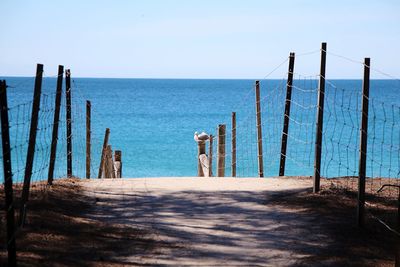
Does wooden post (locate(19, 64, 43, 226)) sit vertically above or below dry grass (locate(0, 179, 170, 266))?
above

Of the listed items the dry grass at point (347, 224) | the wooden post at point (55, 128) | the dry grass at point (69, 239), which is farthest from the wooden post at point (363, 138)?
the wooden post at point (55, 128)

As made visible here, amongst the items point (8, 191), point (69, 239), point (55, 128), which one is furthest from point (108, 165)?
point (8, 191)

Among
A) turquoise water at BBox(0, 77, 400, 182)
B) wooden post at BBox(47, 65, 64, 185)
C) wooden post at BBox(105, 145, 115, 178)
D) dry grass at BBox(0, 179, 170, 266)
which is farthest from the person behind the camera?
turquoise water at BBox(0, 77, 400, 182)

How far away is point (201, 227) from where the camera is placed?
8.77 m

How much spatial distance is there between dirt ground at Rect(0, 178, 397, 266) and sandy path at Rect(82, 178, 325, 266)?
0.01 meters

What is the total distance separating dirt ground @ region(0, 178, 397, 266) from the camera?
7.32m

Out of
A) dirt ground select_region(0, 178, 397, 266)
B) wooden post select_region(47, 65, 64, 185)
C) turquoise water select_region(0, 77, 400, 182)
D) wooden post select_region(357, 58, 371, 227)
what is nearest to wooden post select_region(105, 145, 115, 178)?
turquoise water select_region(0, 77, 400, 182)

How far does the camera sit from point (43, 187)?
35.9 ft

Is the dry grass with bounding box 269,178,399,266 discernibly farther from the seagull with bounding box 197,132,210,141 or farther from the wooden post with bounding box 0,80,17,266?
the seagull with bounding box 197,132,210,141

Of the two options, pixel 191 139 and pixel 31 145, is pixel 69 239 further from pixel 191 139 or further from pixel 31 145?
pixel 191 139

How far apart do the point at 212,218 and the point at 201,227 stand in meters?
0.55

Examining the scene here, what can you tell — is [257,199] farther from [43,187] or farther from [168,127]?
[168,127]

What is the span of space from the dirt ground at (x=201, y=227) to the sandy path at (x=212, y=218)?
0.01 metres

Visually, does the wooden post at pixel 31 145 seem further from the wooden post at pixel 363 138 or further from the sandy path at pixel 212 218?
the wooden post at pixel 363 138
